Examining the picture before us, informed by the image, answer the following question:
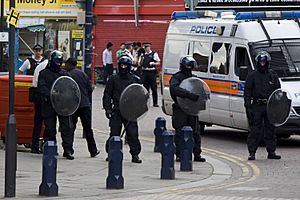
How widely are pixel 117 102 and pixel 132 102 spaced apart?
258 millimetres

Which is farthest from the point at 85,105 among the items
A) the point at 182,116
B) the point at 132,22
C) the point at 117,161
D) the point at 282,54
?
the point at 132,22

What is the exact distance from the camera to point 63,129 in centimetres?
1664

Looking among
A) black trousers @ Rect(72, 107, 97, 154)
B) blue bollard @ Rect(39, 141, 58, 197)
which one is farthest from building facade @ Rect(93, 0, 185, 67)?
blue bollard @ Rect(39, 141, 58, 197)

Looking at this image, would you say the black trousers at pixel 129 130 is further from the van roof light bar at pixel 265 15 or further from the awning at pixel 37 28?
the awning at pixel 37 28

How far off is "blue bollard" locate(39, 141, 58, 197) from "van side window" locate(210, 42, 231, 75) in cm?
838

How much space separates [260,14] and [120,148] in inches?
307

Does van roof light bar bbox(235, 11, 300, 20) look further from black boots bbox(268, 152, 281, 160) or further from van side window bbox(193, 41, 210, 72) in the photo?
black boots bbox(268, 152, 281, 160)

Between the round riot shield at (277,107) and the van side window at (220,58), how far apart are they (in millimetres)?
3008

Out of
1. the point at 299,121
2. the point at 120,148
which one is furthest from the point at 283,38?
the point at 120,148

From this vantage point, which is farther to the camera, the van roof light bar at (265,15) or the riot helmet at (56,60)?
the van roof light bar at (265,15)

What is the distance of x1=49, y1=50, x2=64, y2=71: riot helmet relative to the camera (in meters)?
16.3

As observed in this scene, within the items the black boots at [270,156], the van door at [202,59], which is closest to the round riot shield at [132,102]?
the black boots at [270,156]

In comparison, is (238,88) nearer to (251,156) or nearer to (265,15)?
(265,15)

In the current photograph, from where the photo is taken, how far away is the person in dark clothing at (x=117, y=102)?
52.7 ft
